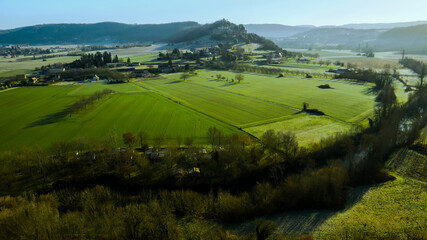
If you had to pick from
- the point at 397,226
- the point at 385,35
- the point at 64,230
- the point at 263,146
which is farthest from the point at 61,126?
the point at 385,35

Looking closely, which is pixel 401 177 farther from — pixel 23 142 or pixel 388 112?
pixel 23 142

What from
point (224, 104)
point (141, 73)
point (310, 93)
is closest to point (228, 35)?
point (141, 73)

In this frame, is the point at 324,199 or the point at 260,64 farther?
the point at 260,64

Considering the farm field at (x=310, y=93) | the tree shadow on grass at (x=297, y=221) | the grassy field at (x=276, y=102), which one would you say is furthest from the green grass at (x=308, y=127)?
the tree shadow on grass at (x=297, y=221)

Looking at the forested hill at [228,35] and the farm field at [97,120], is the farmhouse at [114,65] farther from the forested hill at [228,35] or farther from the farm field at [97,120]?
the forested hill at [228,35]

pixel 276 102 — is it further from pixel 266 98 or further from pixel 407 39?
pixel 407 39
